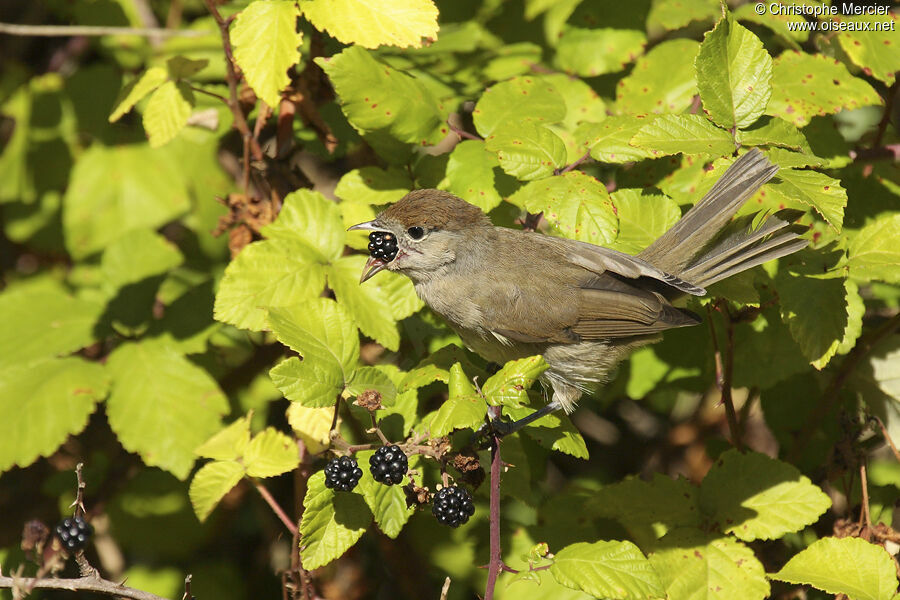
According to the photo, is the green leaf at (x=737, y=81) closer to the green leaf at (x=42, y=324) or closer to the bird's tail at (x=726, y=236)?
the bird's tail at (x=726, y=236)

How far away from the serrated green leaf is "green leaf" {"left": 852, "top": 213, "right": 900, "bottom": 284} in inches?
78.7

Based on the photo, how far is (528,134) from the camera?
2564 millimetres

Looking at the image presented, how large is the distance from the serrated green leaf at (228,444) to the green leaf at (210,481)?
3cm

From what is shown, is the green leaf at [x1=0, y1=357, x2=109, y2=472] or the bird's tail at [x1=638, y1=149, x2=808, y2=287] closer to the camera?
the bird's tail at [x1=638, y1=149, x2=808, y2=287]

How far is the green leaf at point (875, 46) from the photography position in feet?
8.75

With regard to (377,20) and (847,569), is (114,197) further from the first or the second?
(847,569)

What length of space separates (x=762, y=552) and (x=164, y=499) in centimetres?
265

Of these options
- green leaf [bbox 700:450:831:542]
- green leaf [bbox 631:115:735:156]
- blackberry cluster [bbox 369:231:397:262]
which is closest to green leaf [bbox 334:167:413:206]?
blackberry cluster [bbox 369:231:397:262]

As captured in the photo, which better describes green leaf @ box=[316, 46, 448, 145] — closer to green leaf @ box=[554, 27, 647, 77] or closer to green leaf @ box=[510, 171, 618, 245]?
green leaf @ box=[510, 171, 618, 245]

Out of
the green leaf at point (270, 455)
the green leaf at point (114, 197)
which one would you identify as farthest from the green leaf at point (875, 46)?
the green leaf at point (114, 197)

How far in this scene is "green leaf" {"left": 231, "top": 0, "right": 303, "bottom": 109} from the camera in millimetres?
2486

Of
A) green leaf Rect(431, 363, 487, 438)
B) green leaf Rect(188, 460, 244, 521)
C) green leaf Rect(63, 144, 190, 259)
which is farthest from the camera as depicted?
green leaf Rect(63, 144, 190, 259)

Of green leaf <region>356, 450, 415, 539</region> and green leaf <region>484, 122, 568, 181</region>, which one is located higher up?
green leaf <region>484, 122, 568, 181</region>

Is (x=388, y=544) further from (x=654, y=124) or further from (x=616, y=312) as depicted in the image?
(x=654, y=124)
